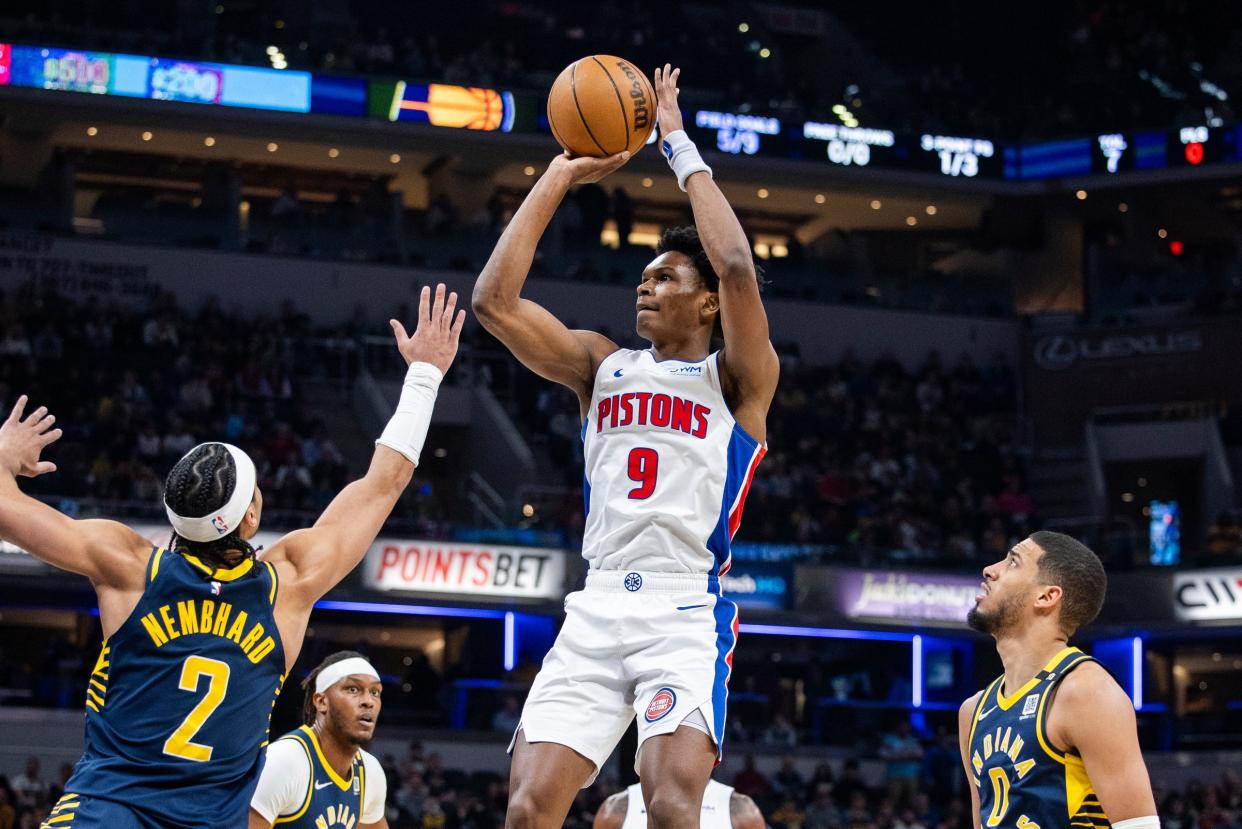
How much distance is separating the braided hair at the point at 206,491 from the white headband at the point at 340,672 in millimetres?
3074

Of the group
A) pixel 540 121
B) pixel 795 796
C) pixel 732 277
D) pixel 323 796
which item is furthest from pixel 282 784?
pixel 540 121

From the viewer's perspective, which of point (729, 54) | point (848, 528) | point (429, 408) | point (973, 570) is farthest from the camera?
point (729, 54)

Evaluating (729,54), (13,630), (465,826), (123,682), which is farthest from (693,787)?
(729,54)

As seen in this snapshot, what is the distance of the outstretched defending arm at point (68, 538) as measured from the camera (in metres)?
4.63

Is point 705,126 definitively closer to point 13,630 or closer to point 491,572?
point 491,572

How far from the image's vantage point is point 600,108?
6312mm

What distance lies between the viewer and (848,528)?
26.8 meters

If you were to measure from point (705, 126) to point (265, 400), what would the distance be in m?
11.2

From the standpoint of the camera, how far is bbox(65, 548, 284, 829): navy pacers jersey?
4730 millimetres

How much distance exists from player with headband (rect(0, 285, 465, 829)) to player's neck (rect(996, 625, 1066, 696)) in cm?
235

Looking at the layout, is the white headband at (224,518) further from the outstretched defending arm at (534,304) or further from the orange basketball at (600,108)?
the orange basketball at (600,108)

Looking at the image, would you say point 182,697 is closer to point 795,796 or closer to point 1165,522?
point 795,796

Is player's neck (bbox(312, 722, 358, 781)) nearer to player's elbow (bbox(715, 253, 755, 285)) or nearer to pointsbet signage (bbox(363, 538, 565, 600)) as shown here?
player's elbow (bbox(715, 253, 755, 285))

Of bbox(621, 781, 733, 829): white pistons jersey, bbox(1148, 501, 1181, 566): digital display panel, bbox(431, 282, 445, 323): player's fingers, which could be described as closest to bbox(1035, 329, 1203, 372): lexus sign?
bbox(1148, 501, 1181, 566): digital display panel
